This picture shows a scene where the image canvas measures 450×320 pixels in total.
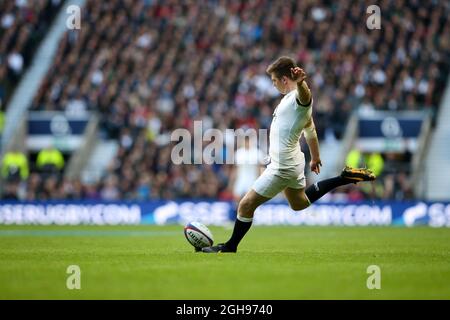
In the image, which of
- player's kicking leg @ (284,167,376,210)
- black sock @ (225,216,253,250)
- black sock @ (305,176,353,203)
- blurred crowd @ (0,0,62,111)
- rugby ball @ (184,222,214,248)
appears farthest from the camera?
blurred crowd @ (0,0,62,111)

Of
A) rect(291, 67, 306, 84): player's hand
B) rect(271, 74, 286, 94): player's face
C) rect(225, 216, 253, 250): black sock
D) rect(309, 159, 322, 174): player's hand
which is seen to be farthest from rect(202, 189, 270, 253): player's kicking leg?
rect(291, 67, 306, 84): player's hand

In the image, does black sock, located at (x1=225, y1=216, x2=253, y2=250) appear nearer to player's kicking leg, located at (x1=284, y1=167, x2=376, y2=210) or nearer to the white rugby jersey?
player's kicking leg, located at (x1=284, y1=167, x2=376, y2=210)

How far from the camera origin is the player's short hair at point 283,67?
12519 millimetres

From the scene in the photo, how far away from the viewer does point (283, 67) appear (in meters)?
12.6

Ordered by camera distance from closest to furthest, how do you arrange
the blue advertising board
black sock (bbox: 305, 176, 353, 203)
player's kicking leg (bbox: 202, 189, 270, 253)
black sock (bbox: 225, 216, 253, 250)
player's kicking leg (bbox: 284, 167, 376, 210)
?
player's kicking leg (bbox: 202, 189, 270, 253) → black sock (bbox: 225, 216, 253, 250) → player's kicking leg (bbox: 284, 167, 376, 210) → black sock (bbox: 305, 176, 353, 203) → the blue advertising board

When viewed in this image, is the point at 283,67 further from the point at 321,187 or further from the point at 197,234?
the point at 197,234

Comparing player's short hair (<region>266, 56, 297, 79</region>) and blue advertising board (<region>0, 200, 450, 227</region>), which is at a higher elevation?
player's short hair (<region>266, 56, 297, 79</region>)

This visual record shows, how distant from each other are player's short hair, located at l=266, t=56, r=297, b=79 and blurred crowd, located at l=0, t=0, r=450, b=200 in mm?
15482

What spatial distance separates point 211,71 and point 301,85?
69.2 feet

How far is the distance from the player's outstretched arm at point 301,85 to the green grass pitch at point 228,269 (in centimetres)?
210

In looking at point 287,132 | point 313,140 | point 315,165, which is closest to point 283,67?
point 287,132

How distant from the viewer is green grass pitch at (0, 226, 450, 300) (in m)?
9.48

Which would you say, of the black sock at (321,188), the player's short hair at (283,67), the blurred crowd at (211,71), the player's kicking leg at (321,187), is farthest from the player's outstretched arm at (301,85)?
the blurred crowd at (211,71)
